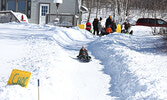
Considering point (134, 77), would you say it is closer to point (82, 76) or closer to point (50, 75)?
point (82, 76)

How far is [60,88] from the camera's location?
7605 mm

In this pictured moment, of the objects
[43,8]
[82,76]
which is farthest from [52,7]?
[82,76]

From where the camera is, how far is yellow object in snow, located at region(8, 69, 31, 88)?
20.8 ft

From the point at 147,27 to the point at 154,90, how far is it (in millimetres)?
22587

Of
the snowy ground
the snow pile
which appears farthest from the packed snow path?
the snow pile

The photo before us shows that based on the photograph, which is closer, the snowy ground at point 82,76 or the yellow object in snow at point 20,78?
the yellow object in snow at point 20,78

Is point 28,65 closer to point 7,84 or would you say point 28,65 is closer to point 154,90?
point 7,84

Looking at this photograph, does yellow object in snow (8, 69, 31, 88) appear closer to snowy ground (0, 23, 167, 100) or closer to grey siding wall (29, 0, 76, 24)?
snowy ground (0, 23, 167, 100)

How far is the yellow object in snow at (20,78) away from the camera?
6.34m

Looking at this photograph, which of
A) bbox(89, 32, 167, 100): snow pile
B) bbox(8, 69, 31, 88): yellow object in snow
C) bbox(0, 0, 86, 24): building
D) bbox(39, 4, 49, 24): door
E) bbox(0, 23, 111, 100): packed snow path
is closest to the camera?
bbox(8, 69, 31, 88): yellow object in snow

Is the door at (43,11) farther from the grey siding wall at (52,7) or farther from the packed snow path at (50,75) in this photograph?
the packed snow path at (50,75)

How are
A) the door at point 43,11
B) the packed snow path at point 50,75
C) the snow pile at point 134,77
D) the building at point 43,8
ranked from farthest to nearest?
the door at point 43,11
the building at point 43,8
the snow pile at point 134,77
the packed snow path at point 50,75

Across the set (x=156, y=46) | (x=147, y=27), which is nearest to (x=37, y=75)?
(x=156, y=46)

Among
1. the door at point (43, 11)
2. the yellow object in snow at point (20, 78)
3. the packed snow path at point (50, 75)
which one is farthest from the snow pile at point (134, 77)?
the door at point (43, 11)
